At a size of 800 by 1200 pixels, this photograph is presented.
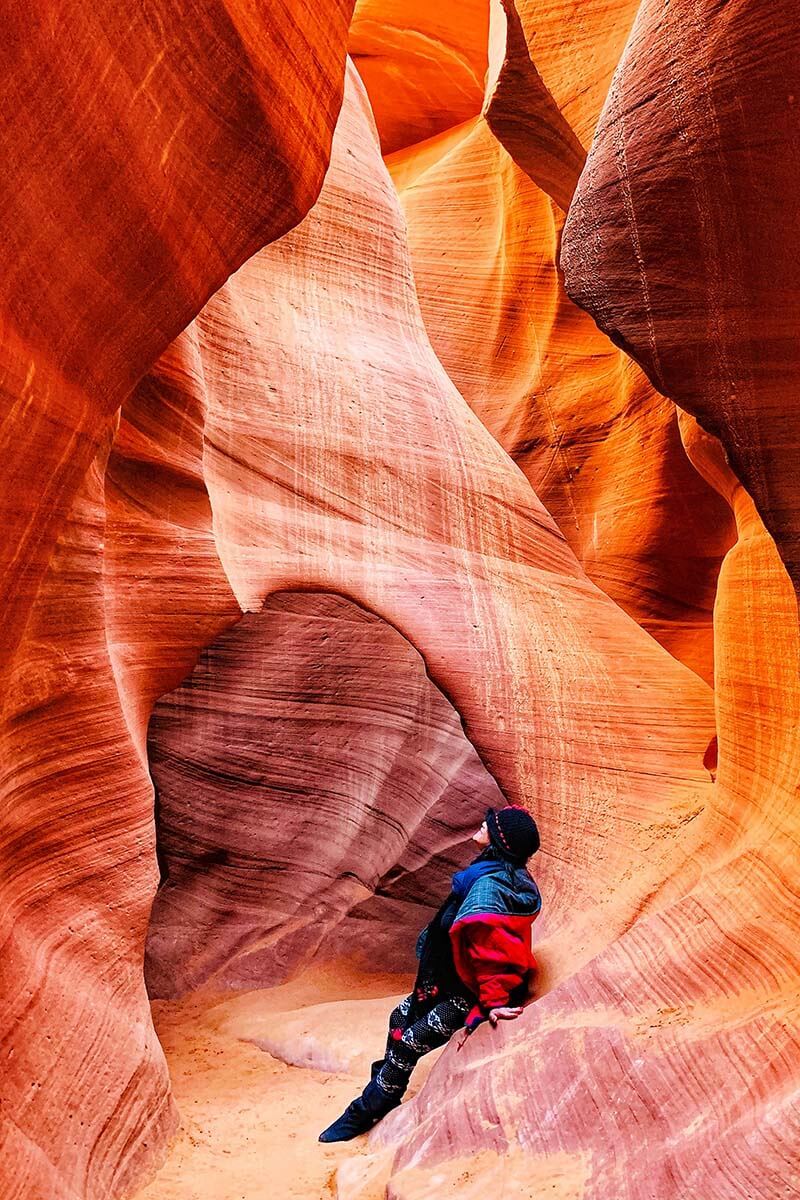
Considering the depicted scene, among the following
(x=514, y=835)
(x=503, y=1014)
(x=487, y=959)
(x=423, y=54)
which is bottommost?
(x=503, y=1014)

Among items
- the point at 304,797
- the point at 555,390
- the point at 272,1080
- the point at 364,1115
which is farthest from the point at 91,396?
the point at 555,390

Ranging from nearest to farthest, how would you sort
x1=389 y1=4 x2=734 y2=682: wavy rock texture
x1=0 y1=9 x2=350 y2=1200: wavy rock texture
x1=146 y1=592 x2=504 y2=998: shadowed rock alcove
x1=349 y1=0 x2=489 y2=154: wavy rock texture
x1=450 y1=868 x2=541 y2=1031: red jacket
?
1. x1=0 y1=9 x2=350 y2=1200: wavy rock texture
2. x1=450 y1=868 x2=541 y2=1031: red jacket
3. x1=146 y1=592 x2=504 y2=998: shadowed rock alcove
4. x1=389 y1=4 x2=734 y2=682: wavy rock texture
5. x1=349 y1=0 x2=489 y2=154: wavy rock texture

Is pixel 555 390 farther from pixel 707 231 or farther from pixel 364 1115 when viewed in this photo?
pixel 364 1115

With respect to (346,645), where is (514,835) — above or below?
below

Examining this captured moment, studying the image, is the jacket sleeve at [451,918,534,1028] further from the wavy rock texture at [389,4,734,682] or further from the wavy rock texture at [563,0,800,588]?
the wavy rock texture at [389,4,734,682]

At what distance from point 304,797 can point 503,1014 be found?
10.4ft

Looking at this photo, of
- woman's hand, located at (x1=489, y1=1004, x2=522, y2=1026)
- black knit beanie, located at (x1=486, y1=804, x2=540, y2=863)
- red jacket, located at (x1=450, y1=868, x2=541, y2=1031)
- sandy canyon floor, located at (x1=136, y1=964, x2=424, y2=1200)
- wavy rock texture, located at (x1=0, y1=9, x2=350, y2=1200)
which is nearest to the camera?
wavy rock texture, located at (x1=0, y1=9, x2=350, y2=1200)

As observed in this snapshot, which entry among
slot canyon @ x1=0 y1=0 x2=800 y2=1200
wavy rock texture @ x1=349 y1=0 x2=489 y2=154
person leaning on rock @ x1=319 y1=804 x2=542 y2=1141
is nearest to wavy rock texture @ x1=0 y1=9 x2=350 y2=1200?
slot canyon @ x1=0 y1=0 x2=800 y2=1200

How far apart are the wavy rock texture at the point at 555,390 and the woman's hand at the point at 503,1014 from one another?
5470mm

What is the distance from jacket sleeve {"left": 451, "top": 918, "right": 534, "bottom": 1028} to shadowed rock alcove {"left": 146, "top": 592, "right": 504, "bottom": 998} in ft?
7.93

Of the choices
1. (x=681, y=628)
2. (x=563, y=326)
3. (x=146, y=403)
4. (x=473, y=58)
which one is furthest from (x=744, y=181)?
(x=473, y=58)

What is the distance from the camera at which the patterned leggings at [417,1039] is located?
14.0 ft

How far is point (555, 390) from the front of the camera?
34.8 feet

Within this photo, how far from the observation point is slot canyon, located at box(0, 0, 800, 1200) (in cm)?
316
